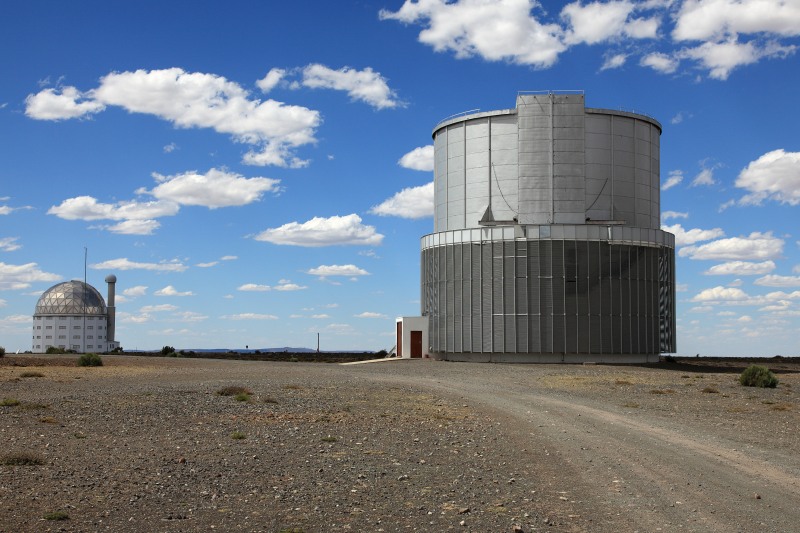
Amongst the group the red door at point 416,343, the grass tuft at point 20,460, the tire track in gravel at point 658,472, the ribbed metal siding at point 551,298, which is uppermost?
the ribbed metal siding at point 551,298

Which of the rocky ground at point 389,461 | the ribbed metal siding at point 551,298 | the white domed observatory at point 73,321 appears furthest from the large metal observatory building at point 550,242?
the white domed observatory at point 73,321

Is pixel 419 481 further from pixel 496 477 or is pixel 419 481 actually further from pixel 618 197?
pixel 618 197

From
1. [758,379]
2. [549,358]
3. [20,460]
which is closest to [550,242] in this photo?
[549,358]

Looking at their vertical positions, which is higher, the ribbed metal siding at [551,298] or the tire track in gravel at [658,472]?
the ribbed metal siding at [551,298]

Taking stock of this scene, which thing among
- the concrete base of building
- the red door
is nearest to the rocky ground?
the concrete base of building

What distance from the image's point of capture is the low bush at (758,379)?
37656mm

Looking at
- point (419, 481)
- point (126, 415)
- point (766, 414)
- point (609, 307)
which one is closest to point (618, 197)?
point (609, 307)

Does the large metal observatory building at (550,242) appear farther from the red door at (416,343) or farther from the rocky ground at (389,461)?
the rocky ground at (389,461)

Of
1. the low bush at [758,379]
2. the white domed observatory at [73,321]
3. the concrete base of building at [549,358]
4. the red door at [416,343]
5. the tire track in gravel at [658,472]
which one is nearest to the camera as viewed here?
the tire track in gravel at [658,472]

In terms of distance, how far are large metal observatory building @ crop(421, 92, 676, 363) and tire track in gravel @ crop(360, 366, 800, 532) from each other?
2994cm

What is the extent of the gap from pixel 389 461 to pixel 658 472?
512cm

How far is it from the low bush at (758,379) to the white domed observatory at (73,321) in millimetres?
94833

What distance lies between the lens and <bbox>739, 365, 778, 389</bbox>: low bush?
3766 centimetres

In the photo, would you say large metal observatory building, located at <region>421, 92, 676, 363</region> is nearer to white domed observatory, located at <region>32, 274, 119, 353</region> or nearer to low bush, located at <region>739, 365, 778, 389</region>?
low bush, located at <region>739, 365, 778, 389</region>
